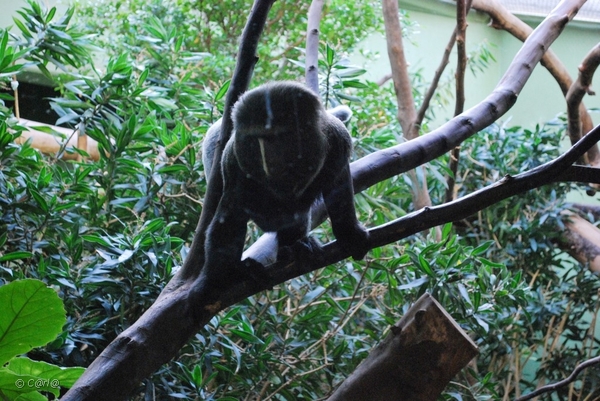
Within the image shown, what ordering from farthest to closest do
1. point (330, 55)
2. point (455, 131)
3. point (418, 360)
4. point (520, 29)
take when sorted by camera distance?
1. point (520, 29)
2. point (330, 55)
3. point (455, 131)
4. point (418, 360)

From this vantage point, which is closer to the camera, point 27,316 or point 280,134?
point 27,316

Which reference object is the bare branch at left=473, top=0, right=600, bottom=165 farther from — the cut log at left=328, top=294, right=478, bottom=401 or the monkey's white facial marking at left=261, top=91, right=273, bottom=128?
the monkey's white facial marking at left=261, top=91, right=273, bottom=128

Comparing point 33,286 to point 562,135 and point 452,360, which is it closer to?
point 452,360

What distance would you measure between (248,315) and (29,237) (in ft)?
2.69

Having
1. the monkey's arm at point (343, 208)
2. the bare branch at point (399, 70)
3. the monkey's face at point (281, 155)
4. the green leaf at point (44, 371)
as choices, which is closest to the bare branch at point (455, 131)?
the monkey's arm at point (343, 208)

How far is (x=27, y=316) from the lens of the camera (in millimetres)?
957

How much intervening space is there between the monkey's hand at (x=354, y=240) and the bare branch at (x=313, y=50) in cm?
63

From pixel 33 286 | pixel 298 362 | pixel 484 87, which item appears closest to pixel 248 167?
pixel 33 286

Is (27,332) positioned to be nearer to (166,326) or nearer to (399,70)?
(166,326)

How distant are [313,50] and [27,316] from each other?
60.0 inches

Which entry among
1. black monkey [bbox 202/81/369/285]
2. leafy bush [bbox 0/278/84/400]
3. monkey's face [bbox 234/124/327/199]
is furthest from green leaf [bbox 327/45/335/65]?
leafy bush [bbox 0/278/84/400]

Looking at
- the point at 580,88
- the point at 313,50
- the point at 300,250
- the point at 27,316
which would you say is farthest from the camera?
the point at 580,88

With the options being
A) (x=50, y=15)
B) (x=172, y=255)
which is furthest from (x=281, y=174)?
(x=50, y=15)

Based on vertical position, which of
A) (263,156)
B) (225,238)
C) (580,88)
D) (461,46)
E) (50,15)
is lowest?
(225,238)
